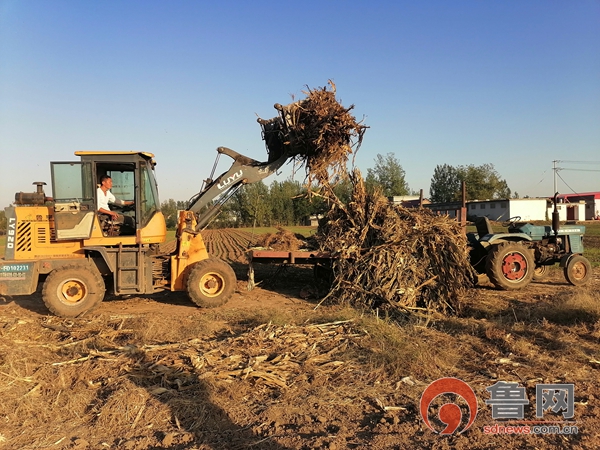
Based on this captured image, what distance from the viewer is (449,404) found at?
3.82m

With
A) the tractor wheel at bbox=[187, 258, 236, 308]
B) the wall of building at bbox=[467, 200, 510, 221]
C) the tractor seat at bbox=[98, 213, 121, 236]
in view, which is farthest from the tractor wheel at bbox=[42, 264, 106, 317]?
the wall of building at bbox=[467, 200, 510, 221]

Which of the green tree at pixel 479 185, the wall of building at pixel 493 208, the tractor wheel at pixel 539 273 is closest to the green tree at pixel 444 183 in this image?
the green tree at pixel 479 185

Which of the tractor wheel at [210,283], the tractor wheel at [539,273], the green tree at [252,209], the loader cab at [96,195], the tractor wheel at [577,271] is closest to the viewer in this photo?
the loader cab at [96,195]

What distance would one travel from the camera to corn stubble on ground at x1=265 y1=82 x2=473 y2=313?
26.8 ft

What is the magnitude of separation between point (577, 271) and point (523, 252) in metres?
1.74

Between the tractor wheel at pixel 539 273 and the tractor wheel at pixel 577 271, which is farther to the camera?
the tractor wheel at pixel 539 273

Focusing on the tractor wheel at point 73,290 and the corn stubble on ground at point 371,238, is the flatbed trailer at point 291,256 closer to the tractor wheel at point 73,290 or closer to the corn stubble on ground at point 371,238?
the corn stubble on ground at point 371,238

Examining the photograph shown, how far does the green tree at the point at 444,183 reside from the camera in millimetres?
83500

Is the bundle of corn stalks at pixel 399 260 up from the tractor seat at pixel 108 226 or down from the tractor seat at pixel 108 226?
down

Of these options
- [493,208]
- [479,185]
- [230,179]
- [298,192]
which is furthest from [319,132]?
[479,185]

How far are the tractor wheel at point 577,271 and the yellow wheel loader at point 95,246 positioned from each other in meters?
7.79

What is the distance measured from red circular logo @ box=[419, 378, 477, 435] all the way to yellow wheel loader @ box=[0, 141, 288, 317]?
5.10 m

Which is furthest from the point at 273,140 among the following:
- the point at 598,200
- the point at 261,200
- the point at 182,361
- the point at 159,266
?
the point at 598,200

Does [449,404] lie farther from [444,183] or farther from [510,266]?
[444,183]
